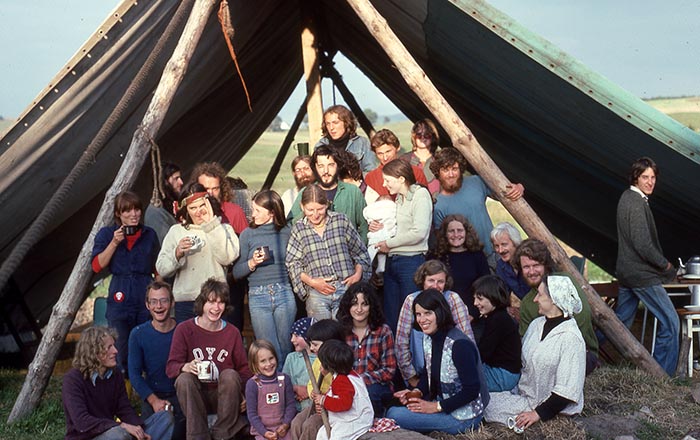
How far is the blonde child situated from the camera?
482cm

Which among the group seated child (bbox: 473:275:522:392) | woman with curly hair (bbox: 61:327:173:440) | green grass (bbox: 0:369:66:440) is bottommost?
green grass (bbox: 0:369:66:440)

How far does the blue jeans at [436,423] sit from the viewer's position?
15.7 ft

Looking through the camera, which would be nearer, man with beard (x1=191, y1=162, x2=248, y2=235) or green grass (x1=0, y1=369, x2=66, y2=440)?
green grass (x1=0, y1=369, x2=66, y2=440)

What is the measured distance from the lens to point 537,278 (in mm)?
5426

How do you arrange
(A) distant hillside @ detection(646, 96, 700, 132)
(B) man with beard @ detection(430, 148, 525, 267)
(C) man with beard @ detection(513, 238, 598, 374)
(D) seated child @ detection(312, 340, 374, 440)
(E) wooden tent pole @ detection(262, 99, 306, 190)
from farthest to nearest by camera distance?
(A) distant hillside @ detection(646, 96, 700, 132)
(E) wooden tent pole @ detection(262, 99, 306, 190)
(B) man with beard @ detection(430, 148, 525, 267)
(C) man with beard @ detection(513, 238, 598, 374)
(D) seated child @ detection(312, 340, 374, 440)

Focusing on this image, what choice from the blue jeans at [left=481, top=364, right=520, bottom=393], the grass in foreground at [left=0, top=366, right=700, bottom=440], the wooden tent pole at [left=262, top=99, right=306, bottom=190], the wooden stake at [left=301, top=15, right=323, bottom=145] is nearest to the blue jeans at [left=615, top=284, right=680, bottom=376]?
the grass in foreground at [left=0, top=366, right=700, bottom=440]

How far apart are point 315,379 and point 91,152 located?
2.29 m

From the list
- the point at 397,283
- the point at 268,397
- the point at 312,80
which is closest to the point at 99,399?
the point at 268,397

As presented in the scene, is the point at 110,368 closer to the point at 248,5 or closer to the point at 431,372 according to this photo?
the point at 431,372

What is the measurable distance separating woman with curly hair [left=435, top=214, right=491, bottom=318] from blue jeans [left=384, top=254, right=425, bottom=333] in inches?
8.2

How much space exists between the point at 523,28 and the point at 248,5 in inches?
92.6

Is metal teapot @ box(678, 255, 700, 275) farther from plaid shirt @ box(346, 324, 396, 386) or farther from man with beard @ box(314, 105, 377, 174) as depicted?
plaid shirt @ box(346, 324, 396, 386)

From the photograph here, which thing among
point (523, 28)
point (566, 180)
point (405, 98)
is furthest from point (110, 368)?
point (405, 98)

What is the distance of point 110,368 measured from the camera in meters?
4.79
